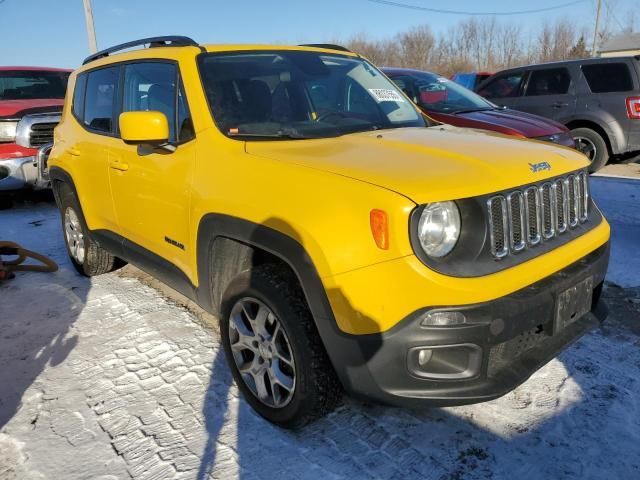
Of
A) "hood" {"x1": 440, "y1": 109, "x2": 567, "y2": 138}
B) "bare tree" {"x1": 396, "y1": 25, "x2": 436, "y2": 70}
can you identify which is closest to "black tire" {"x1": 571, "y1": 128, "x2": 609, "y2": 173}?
"hood" {"x1": 440, "y1": 109, "x2": 567, "y2": 138}

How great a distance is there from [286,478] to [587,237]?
5.97 feet

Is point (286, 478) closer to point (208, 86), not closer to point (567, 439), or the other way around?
point (567, 439)

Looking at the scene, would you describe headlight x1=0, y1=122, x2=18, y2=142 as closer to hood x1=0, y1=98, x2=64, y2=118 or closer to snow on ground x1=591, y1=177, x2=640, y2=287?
hood x1=0, y1=98, x2=64, y2=118

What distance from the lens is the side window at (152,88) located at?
310 centimetres

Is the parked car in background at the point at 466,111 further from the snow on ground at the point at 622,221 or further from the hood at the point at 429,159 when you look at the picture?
the hood at the point at 429,159

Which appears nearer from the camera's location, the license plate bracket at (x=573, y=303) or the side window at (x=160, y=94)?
the license plate bracket at (x=573, y=303)

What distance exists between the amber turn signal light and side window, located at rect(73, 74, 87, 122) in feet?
10.8

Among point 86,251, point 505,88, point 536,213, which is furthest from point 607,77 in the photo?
point 86,251

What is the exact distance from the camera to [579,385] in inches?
110

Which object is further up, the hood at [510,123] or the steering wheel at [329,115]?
the steering wheel at [329,115]

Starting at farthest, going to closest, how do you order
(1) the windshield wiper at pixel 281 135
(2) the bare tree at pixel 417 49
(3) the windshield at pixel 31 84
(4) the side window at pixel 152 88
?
1. (2) the bare tree at pixel 417 49
2. (3) the windshield at pixel 31 84
3. (4) the side window at pixel 152 88
4. (1) the windshield wiper at pixel 281 135

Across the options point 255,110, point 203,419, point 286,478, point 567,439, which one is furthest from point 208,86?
point 567,439

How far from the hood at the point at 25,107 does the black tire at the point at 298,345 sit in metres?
6.37

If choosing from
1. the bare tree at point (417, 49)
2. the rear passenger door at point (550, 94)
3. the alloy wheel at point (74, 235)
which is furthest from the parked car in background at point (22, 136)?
the bare tree at point (417, 49)
